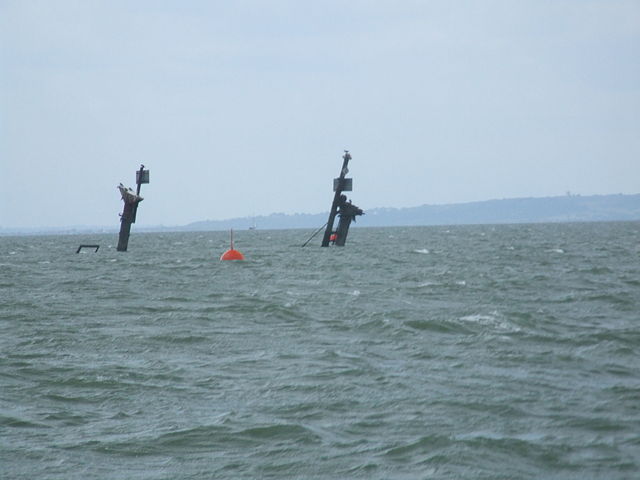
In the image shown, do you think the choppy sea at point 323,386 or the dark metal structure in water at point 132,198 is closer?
the choppy sea at point 323,386

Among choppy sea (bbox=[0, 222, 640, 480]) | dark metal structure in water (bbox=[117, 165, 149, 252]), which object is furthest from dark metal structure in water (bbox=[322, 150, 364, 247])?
choppy sea (bbox=[0, 222, 640, 480])

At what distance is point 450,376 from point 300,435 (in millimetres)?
3351

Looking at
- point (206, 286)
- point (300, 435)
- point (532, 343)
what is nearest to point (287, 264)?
point (206, 286)

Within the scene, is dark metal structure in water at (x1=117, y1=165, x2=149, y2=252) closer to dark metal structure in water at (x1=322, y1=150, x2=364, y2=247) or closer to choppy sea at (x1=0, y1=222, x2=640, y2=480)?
dark metal structure in water at (x1=322, y1=150, x2=364, y2=247)

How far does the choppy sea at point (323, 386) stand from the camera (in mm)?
7953

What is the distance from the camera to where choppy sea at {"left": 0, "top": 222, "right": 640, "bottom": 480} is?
26.1 feet

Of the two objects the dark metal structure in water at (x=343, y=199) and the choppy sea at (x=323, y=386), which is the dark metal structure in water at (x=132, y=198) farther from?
the choppy sea at (x=323, y=386)

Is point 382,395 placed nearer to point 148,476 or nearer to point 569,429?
point 569,429

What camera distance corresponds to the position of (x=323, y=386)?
11.0 m

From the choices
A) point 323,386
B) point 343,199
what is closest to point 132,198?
point 343,199

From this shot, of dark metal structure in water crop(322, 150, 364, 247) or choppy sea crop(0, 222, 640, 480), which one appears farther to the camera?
dark metal structure in water crop(322, 150, 364, 247)

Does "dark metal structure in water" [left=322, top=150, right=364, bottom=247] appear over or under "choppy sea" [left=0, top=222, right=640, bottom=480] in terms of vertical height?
over

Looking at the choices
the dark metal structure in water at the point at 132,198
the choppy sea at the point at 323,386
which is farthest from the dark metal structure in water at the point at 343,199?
the choppy sea at the point at 323,386

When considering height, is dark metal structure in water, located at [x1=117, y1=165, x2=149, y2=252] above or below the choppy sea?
above
